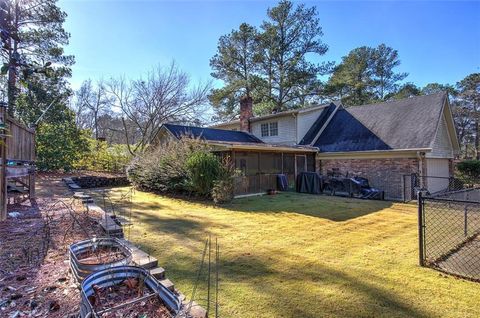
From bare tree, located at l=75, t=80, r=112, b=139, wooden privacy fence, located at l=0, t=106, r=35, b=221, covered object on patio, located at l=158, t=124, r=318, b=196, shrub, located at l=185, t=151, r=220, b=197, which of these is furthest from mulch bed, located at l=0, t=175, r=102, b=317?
bare tree, located at l=75, t=80, r=112, b=139

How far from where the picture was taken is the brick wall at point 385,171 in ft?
40.9

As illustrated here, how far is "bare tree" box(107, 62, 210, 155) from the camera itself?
76.4ft

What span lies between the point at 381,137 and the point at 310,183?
438cm

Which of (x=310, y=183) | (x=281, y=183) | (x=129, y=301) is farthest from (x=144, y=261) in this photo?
(x=310, y=183)

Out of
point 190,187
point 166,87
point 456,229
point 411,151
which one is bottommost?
point 456,229

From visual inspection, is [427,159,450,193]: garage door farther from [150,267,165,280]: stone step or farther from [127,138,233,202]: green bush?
[150,267,165,280]: stone step

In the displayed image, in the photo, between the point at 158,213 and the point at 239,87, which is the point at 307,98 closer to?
the point at 239,87

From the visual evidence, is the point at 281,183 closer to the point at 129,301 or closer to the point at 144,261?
the point at 144,261

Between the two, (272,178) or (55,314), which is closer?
(55,314)

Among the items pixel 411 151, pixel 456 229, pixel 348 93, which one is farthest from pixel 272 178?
pixel 348 93

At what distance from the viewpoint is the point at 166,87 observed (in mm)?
23375

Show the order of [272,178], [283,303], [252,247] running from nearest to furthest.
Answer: [283,303], [252,247], [272,178]

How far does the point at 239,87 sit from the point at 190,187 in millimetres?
17185

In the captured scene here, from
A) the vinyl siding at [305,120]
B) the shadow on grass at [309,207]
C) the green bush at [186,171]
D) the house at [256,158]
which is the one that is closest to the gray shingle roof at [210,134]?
the house at [256,158]
